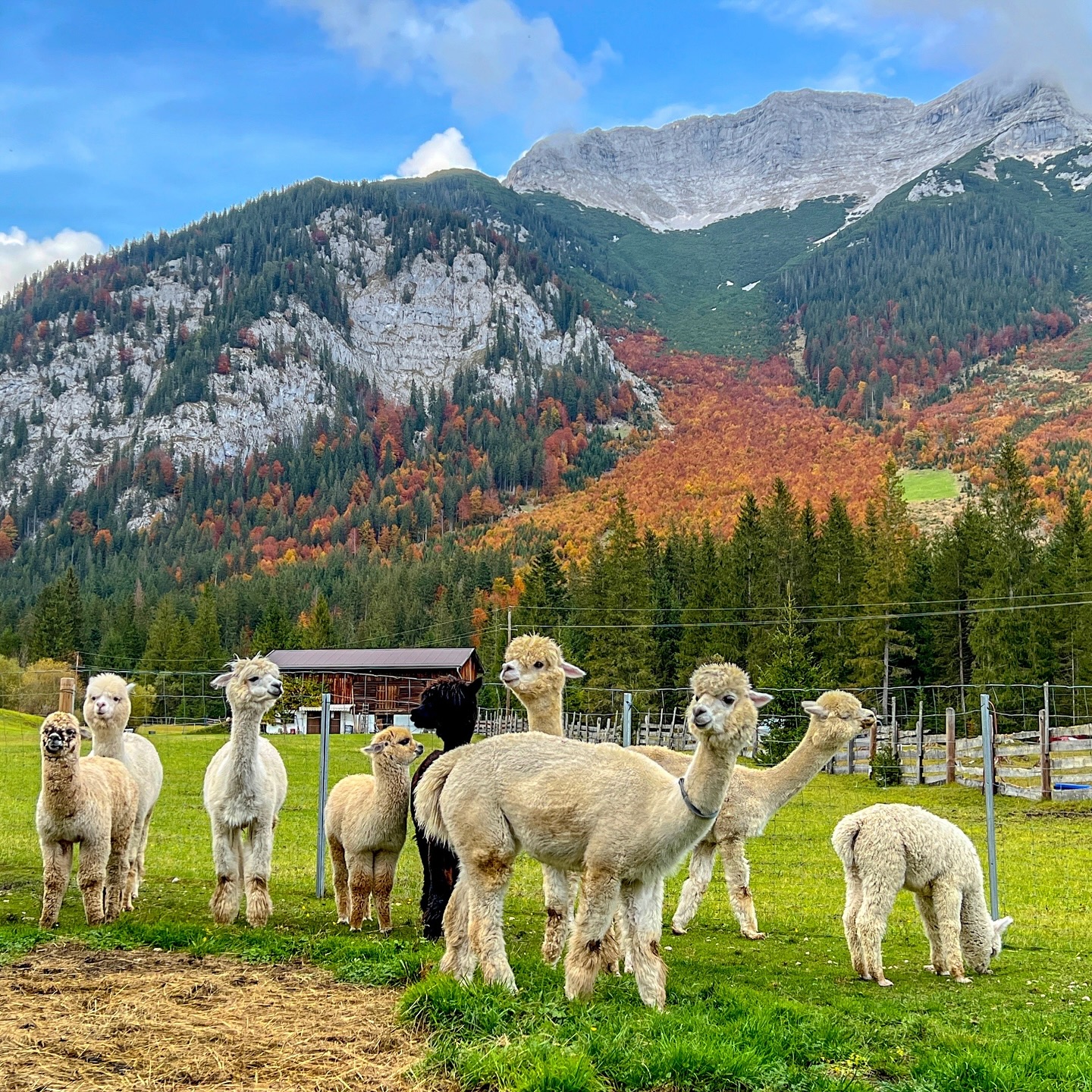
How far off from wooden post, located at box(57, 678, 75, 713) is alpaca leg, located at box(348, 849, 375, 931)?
929cm

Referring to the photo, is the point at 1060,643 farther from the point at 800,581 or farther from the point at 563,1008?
the point at 563,1008

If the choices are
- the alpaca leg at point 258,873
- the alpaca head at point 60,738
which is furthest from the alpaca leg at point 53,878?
the alpaca leg at point 258,873

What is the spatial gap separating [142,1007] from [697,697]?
4324mm

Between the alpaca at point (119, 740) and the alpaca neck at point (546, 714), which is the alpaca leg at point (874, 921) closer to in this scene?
the alpaca neck at point (546, 714)

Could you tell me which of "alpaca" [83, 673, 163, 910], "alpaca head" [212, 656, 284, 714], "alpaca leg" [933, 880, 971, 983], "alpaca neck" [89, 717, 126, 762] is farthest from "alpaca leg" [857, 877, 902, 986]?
"alpaca neck" [89, 717, 126, 762]

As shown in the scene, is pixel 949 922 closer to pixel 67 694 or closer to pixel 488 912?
pixel 488 912

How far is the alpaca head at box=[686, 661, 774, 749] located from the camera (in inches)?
257

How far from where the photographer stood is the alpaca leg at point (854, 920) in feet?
26.9

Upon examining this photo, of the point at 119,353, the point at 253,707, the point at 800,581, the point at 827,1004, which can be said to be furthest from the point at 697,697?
the point at 119,353

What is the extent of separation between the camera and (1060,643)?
141ft

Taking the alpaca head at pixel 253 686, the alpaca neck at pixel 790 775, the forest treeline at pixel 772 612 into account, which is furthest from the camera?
the forest treeline at pixel 772 612

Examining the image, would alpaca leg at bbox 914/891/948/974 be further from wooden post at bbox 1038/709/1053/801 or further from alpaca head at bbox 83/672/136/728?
wooden post at bbox 1038/709/1053/801

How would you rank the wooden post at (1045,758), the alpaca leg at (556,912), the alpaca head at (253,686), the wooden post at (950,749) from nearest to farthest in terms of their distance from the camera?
1. the alpaca leg at (556,912)
2. the alpaca head at (253,686)
3. the wooden post at (1045,758)
4. the wooden post at (950,749)

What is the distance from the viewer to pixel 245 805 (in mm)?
9391
